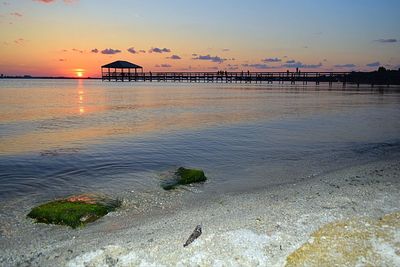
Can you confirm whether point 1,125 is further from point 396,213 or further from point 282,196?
point 396,213

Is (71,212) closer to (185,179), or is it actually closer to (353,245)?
(185,179)

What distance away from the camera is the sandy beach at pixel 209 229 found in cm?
412

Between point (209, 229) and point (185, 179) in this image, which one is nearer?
point (209, 229)

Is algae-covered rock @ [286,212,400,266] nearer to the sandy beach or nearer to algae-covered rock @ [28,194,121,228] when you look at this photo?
the sandy beach

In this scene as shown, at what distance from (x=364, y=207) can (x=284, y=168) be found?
400 cm

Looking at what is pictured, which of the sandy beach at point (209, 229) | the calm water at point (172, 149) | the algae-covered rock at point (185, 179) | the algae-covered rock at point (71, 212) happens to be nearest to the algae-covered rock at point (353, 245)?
the sandy beach at point (209, 229)

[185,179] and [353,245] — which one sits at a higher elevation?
[353,245]

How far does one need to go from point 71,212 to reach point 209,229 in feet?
8.67

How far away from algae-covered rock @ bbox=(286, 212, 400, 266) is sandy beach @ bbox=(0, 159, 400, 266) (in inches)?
1.3

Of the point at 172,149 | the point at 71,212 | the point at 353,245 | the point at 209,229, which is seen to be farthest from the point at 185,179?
the point at 353,245

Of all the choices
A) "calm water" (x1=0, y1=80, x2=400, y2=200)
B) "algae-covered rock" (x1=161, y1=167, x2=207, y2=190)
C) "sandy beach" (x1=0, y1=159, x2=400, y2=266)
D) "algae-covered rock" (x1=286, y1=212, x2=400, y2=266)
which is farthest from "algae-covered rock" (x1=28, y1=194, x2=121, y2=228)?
"algae-covered rock" (x1=286, y1=212, x2=400, y2=266)

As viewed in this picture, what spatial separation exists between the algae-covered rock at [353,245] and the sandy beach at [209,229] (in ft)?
0.11

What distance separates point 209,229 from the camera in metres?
4.94

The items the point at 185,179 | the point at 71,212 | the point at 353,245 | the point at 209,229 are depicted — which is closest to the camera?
the point at 353,245
